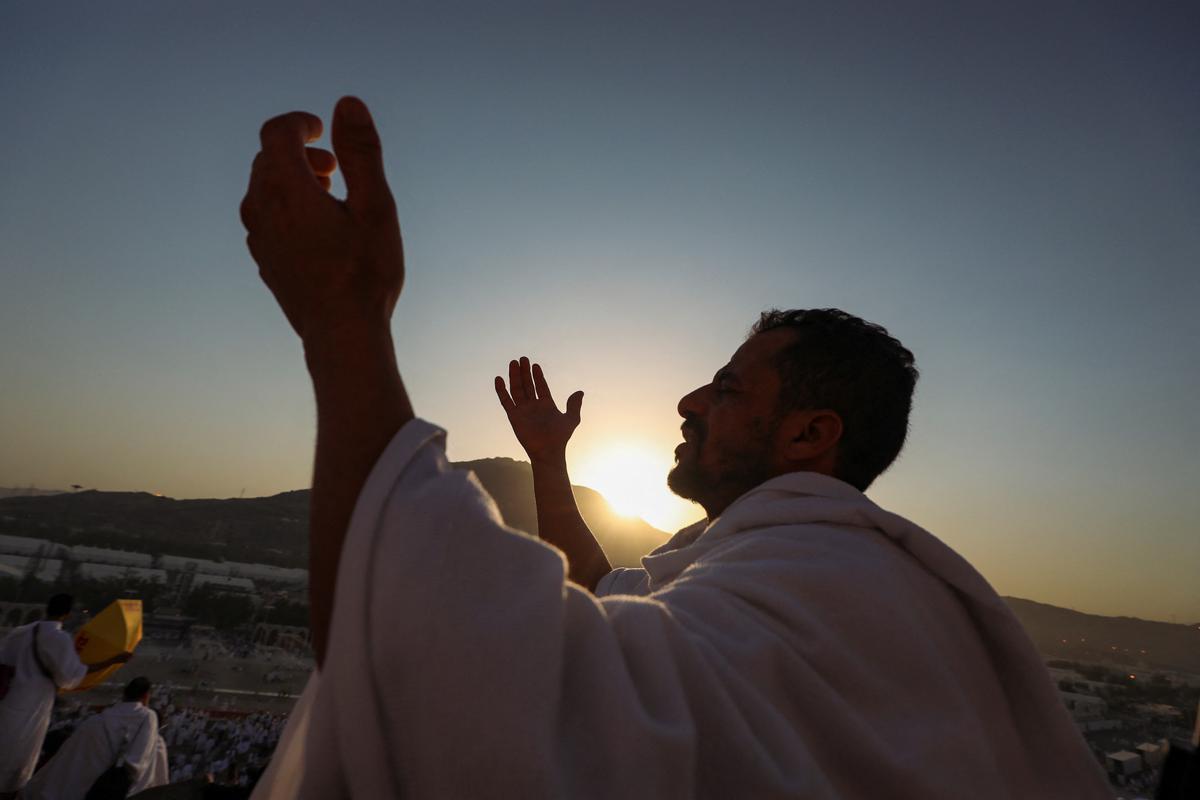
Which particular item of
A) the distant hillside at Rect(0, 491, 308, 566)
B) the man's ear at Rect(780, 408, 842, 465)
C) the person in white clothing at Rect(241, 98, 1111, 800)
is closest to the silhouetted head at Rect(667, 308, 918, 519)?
the man's ear at Rect(780, 408, 842, 465)

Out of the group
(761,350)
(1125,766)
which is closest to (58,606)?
(761,350)

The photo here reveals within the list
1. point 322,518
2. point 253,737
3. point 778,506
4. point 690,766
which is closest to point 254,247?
point 322,518

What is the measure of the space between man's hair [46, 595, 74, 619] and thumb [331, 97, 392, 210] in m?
8.57

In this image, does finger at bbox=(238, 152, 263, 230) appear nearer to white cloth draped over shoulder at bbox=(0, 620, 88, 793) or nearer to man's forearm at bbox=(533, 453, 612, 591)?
man's forearm at bbox=(533, 453, 612, 591)

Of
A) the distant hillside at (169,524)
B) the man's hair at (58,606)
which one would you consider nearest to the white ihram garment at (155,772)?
the man's hair at (58,606)

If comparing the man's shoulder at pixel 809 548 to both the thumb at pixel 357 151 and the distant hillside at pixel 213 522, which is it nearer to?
the thumb at pixel 357 151

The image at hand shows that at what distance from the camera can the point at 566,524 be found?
104 inches

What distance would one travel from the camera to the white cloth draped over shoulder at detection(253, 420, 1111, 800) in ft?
2.35

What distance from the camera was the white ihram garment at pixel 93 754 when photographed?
21.7ft

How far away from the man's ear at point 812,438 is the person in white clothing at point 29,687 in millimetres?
7957

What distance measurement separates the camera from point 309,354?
876mm

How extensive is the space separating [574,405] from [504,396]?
0.31 meters

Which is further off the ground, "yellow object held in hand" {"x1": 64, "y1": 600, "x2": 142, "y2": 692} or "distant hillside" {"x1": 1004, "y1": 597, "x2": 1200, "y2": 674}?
"yellow object held in hand" {"x1": 64, "y1": 600, "x2": 142, "y2": 692}

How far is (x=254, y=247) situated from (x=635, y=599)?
81 centimetres
